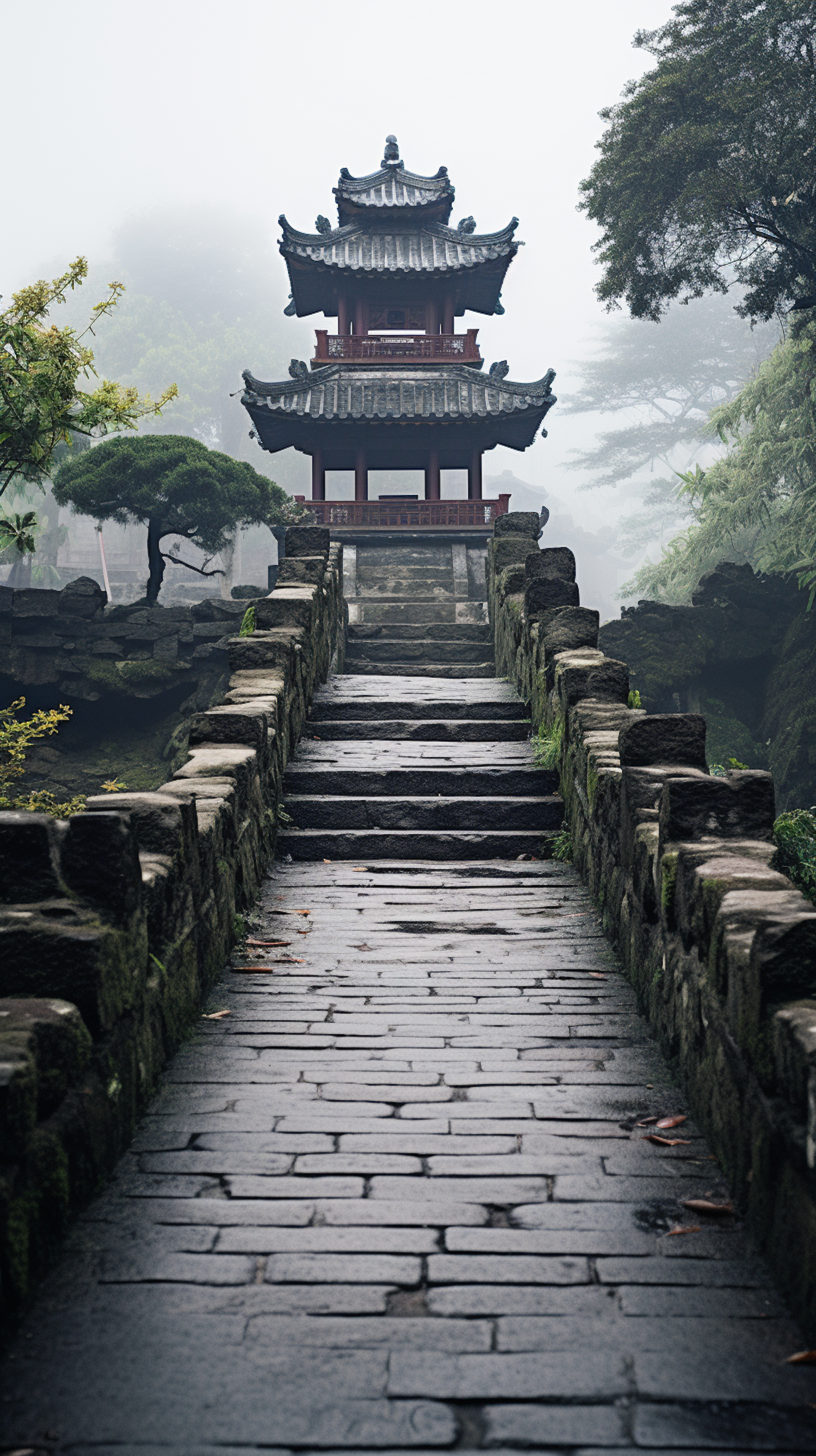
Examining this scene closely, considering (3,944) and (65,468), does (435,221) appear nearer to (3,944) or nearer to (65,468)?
(65,468)

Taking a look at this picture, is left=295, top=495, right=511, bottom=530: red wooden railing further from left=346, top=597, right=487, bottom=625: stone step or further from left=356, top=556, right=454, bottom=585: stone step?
left=346, top=597, right=487, bottom=625: stone step

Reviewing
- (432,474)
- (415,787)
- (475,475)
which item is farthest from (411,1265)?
(475,475)

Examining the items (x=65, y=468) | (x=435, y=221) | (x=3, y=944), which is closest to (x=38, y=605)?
(x=65, y=468)

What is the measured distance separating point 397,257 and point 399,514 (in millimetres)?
5488

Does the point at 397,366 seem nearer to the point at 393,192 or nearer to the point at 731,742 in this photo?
the point at 393,192

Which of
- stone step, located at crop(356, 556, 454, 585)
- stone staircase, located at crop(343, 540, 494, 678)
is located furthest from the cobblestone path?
stone step, located at crop(356, 556, 454, 585)

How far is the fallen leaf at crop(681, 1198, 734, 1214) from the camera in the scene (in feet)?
7.25

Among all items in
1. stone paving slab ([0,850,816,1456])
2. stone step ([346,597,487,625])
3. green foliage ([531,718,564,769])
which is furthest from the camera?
stone step ([346,597,487,625])

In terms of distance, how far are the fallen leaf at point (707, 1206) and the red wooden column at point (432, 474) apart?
18524 mm

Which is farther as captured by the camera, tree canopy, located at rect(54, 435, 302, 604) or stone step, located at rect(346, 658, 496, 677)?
tree canopy, located at rect(54, 435, 302, 604)

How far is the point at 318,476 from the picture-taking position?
2062 cm

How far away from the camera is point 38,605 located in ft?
61.6

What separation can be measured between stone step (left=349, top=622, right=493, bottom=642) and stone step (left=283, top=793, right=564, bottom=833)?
5169mm

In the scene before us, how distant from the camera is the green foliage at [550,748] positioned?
20.3 feet
